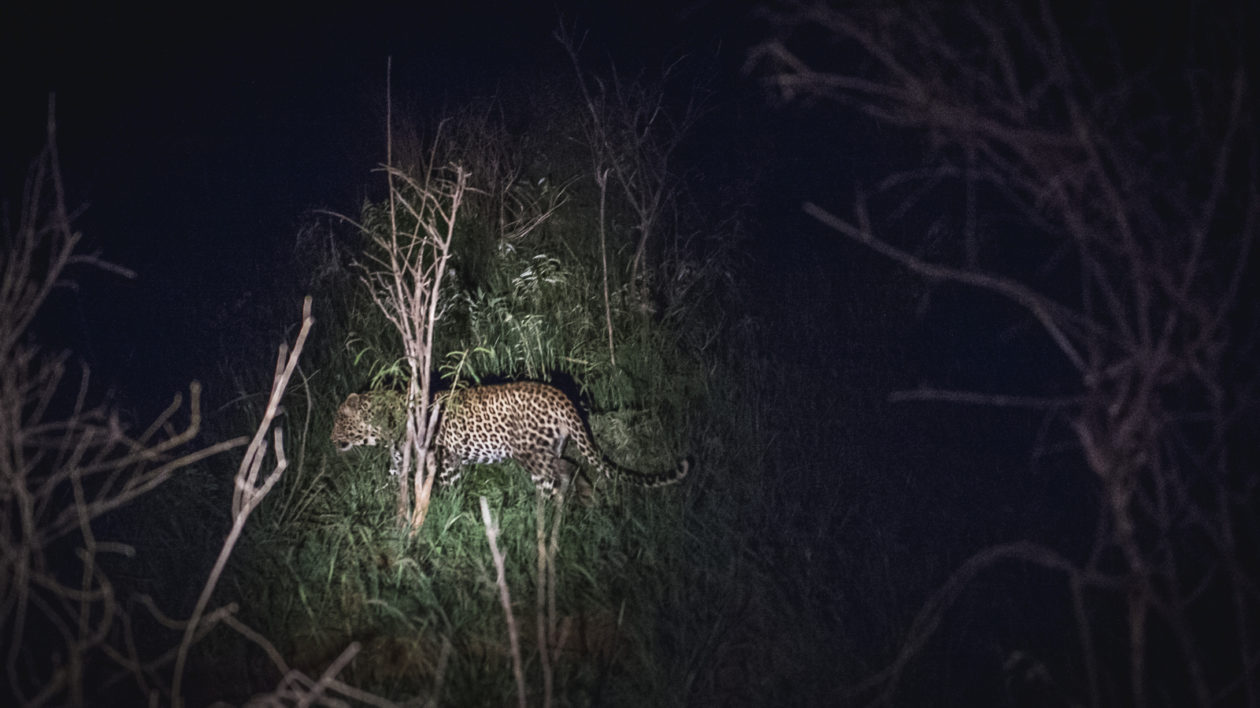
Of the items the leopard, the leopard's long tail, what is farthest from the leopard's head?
the leopard's long tail

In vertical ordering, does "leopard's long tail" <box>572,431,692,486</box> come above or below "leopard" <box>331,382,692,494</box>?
below

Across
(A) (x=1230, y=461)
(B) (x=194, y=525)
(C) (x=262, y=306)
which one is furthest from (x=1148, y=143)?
(C) (x=262, y=306)

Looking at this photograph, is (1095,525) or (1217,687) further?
(1095,525)

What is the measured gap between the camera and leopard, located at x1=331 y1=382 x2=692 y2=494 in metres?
4.51

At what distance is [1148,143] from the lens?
3.76 meters

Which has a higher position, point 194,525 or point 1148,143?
point 1148,143

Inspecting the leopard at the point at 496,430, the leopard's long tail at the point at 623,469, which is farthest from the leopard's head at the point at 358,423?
the leopard's long tail at the point at 623,469

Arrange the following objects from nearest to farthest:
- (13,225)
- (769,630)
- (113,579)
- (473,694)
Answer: (473,694) < (769,630) < (113,579) < (13,225)

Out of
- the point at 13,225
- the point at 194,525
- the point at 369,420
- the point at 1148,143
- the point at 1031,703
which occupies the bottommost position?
the point at 1031,703

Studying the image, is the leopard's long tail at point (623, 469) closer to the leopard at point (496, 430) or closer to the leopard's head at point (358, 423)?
the leopard at point (496, 430)

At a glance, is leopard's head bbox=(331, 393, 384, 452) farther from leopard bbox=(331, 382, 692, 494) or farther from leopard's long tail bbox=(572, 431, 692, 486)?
leopard's long tail bbox=(572, 431, 692, 486)

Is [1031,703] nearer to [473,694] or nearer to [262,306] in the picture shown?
[473,694]

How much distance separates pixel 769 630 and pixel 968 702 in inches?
27.4

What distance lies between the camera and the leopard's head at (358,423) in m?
4.59
